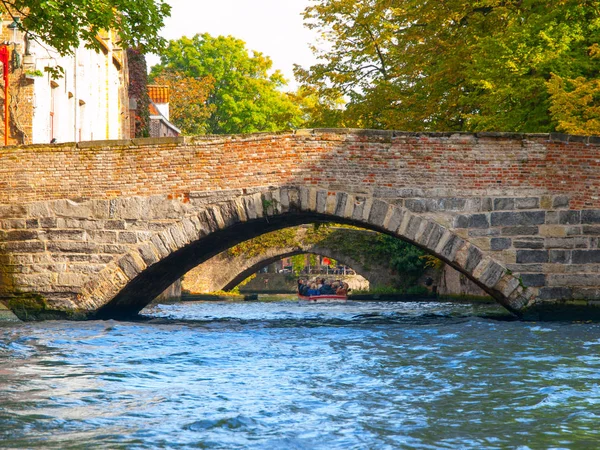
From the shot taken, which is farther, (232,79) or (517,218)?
(232,79)

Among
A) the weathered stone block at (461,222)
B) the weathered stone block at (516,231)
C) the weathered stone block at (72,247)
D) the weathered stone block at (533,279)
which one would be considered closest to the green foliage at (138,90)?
the weathered stone block at (72,247)

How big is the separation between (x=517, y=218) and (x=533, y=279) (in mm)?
880

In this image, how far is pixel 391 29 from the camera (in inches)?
918

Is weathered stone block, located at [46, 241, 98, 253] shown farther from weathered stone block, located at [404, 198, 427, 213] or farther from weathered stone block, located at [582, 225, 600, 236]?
weathered stone block, located at [582, 225, 600, 236]

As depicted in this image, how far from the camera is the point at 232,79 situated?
44.8 meters

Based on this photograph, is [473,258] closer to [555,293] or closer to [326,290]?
[555,293]

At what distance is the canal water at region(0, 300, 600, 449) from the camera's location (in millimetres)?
6059

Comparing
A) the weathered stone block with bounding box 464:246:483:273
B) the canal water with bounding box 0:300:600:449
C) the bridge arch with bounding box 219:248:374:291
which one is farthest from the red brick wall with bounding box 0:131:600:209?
the bridge arch with bounding box 219:248:374:291

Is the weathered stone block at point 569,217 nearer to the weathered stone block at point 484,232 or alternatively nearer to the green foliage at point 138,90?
the weathered stone block at point 484,232

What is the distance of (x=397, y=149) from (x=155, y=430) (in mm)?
8270

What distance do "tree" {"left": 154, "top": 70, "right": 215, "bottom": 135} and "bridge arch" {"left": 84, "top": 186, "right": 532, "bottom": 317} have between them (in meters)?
29.0

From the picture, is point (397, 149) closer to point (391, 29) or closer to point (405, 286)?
point (391, 29)

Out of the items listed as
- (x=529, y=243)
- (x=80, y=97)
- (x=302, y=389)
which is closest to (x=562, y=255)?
(x=529, y=243)

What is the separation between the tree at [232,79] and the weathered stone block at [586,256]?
1215 inches
